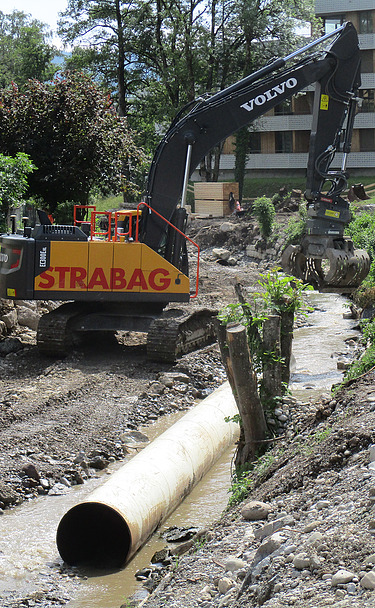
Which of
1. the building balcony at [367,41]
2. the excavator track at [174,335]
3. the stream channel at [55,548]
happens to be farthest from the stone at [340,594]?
the building balcony at [367,41]

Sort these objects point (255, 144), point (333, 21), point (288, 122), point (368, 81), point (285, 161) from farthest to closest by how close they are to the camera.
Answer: point (255, 144)
point (288, 122)
point (285, 161)
point (333, 21)
point (368, 81)

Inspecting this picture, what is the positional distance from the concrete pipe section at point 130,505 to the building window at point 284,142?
4552cm

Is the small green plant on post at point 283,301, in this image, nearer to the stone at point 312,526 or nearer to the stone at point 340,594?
the stone at point 312,526

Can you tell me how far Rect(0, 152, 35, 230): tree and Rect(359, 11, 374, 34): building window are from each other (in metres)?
37.7

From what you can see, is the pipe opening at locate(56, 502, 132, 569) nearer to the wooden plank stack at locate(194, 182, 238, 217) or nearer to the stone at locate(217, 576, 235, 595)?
the stone at locate(217, 576, 235, 595)

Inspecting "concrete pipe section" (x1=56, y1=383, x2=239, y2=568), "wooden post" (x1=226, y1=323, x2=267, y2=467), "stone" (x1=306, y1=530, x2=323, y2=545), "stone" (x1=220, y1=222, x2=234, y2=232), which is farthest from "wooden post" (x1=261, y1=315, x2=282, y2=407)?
"stone" (x1=220, y1=222, x2=234, y2=232)

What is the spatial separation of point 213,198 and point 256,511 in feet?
113

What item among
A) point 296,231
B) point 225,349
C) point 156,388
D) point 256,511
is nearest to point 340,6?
point 296,231

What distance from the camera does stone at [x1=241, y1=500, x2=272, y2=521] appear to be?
5.83m

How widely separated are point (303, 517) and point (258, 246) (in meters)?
27.1

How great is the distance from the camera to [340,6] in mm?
48125

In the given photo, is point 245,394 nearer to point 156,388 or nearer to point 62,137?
point 156,388

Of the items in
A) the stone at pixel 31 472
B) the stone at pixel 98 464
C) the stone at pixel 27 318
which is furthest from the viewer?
the stone at pixel 27 318

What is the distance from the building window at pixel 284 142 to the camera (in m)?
52.0
